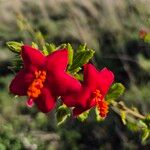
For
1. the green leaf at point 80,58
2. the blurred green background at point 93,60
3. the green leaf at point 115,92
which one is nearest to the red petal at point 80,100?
the green leaf at point 80,58

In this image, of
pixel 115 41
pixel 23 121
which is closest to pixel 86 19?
pixel 115 41

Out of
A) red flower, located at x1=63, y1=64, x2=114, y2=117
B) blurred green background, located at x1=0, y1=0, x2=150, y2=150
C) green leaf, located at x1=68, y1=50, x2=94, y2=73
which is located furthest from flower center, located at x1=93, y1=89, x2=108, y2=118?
blurred green background, located at x1=0, y1=0, x2=150, y2=150

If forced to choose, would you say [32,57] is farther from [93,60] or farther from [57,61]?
[93,60]

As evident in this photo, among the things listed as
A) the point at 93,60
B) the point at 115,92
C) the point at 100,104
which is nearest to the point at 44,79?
the point at 100,104

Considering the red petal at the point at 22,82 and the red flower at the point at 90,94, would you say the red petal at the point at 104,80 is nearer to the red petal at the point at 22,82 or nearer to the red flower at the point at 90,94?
the red flower at the point at 90,94

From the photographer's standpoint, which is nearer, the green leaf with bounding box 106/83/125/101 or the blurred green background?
the green leaf with bounding box 106/83/125/101

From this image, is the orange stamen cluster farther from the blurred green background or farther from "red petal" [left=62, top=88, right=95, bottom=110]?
the blurred green background
